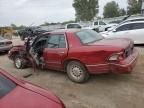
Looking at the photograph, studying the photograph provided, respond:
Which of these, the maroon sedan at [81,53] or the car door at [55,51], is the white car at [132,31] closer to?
the maroon sedan at [81,53]

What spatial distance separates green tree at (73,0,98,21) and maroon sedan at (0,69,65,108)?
51.1 metres

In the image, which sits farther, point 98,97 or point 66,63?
point 66,63

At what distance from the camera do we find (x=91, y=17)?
53.8m

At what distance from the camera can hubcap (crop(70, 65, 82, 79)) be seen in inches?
220

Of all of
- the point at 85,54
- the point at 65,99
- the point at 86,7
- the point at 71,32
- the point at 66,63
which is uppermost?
the point at 86,7

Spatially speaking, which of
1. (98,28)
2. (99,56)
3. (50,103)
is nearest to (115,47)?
(99,56)

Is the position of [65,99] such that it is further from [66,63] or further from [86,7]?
[86,7]

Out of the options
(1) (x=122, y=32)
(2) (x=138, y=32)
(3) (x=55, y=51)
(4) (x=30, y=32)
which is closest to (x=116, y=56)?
(3) (x=55, y=51)

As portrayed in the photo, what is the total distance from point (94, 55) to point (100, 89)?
0.95 meters

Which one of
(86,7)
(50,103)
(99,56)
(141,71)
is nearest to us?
(50,103)

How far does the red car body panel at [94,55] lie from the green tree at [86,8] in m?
48.3

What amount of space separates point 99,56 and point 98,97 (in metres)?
1.07

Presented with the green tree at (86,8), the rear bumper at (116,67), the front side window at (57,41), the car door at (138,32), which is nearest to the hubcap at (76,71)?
the rear bumper at (116,67)

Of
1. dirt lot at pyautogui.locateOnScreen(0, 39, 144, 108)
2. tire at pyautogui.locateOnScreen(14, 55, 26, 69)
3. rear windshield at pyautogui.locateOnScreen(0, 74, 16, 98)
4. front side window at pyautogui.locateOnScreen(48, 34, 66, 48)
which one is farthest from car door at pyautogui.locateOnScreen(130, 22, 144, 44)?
rear windshield at pyautogui.locateOnScreen(0, 74, 16, 98)
